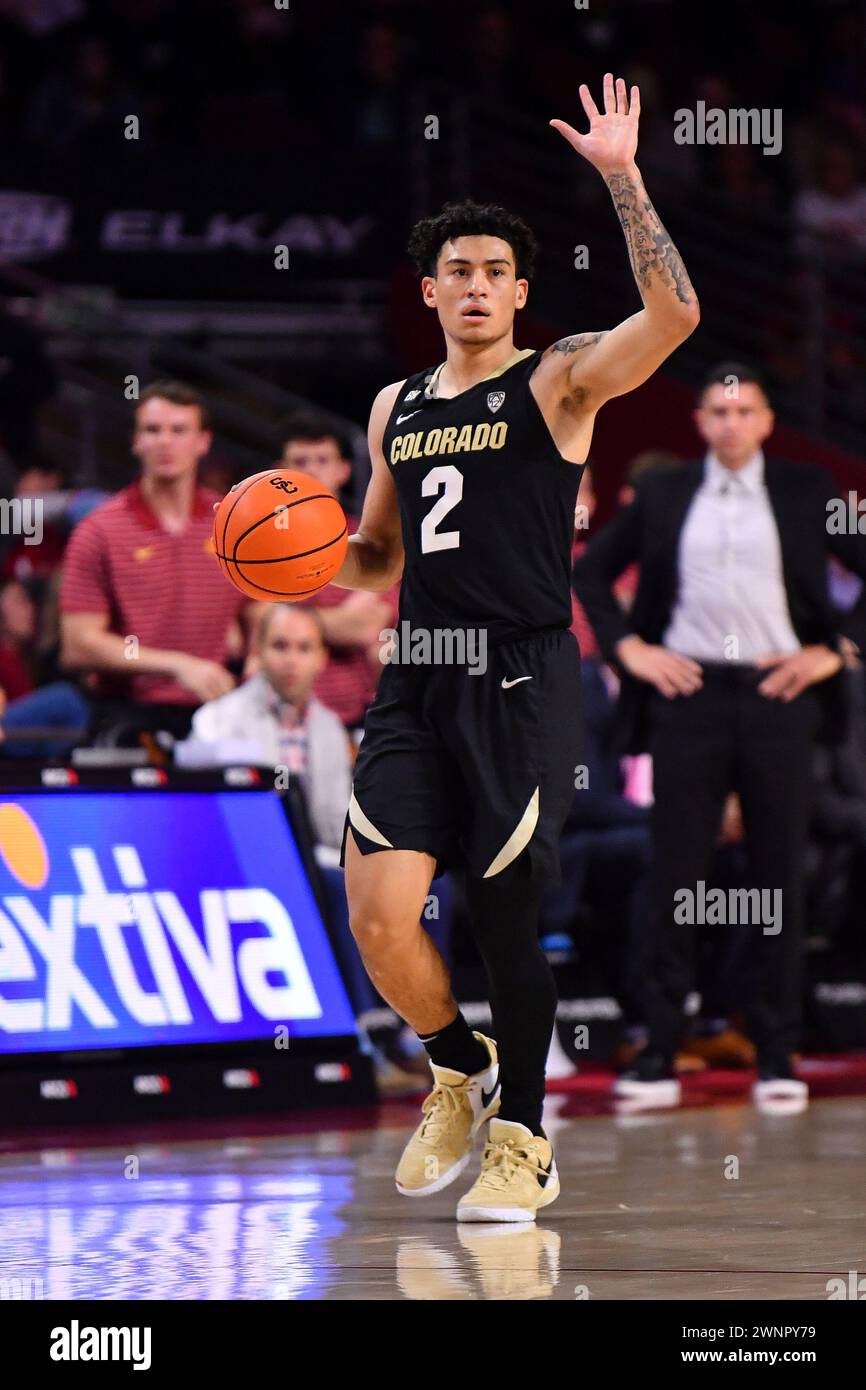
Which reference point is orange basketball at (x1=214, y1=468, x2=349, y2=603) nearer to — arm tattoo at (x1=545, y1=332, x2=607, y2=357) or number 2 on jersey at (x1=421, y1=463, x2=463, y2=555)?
number 2 on jersey at (x1=421, y1=463, x2=463, y2=555)

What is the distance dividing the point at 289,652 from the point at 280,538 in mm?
2841

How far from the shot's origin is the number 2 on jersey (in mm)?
5184

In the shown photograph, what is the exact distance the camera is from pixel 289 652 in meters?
8.03

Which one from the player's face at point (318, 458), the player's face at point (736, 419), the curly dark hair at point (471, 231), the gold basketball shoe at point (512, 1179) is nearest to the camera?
the gold basketball shoe at point (512, 1179)

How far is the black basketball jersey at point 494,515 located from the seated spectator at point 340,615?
3174 mm

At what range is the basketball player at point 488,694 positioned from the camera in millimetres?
5062

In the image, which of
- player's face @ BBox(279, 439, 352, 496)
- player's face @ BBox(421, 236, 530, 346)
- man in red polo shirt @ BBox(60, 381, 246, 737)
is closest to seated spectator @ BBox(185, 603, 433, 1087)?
man in red polo shirt @ BBox(60, 381, 246, 737)

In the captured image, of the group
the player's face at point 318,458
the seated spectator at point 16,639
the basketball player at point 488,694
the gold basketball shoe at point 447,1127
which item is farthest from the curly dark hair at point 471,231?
the seated spectator at point 16,639

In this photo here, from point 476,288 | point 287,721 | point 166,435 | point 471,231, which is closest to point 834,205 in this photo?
point 166,435

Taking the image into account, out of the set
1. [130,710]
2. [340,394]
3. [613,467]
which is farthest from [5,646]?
[613,467]

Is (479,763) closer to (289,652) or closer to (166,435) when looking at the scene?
(289,652)

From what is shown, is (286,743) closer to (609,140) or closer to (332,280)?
(609,140)

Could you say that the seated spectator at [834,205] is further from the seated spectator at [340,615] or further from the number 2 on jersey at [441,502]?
the number 2 on jersey at [441,502]

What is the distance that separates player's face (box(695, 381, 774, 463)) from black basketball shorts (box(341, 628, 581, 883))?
2.87 m
